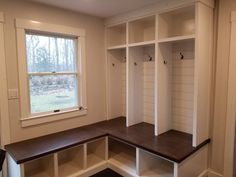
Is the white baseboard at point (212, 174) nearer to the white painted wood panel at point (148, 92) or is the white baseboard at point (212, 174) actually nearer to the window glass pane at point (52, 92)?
the white painted wood panel at point (148, 92)

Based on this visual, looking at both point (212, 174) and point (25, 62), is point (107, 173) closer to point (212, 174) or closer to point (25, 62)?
point (212, 174)

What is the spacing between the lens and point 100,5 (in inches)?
102

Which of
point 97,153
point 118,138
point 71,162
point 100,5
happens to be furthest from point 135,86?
point 71,162

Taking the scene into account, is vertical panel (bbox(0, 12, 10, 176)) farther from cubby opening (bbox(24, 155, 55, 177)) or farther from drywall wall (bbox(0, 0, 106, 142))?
cubby opening (bbox(24, 155, 55, 177))

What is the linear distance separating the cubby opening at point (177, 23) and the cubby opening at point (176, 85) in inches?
5.5

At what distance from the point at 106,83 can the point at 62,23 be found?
1.26 metres

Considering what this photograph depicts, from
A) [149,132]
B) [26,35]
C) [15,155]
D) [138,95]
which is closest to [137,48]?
[138,95]

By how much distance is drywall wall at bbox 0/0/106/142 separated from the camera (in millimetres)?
2311

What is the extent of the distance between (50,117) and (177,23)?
2.29 m

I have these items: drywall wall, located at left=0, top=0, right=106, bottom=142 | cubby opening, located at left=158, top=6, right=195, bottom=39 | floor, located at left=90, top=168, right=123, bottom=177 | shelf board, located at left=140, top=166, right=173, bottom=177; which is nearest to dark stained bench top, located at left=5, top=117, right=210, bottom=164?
drywall wall, located at left=0, top=0, right=106, bottom=142

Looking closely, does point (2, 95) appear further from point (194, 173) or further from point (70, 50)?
point (194, 173)

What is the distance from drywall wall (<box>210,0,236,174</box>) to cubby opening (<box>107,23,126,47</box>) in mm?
1609

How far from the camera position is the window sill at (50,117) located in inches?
97.5

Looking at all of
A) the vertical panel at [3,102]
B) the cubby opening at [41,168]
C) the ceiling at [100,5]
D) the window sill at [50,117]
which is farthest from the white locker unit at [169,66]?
the vertical panel at [3,102]
